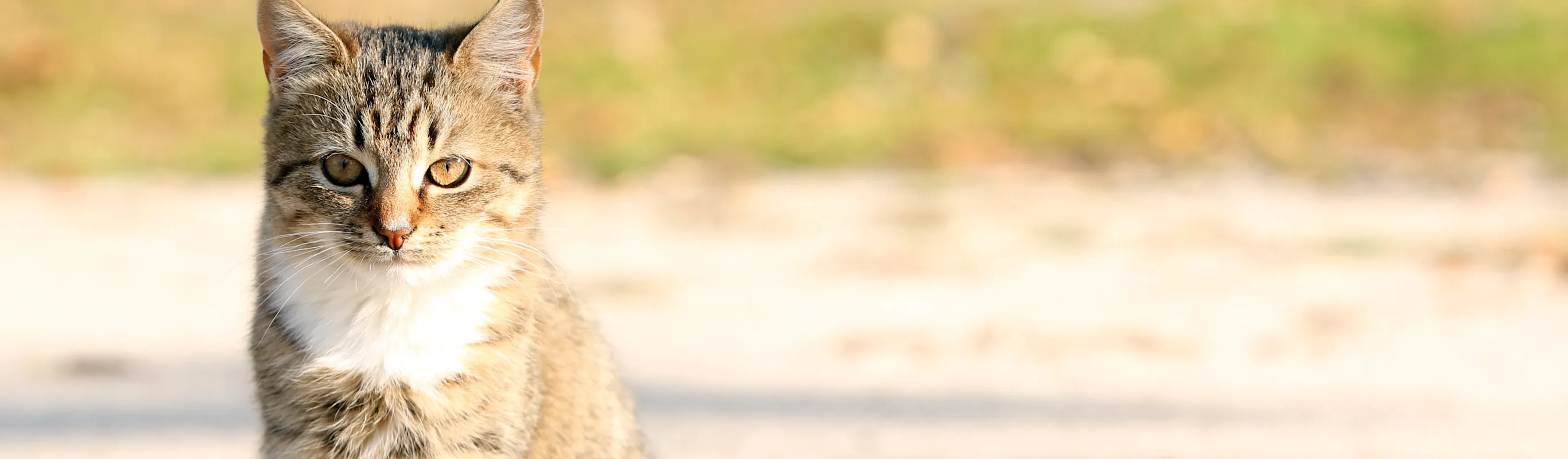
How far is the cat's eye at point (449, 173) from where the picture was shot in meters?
2.93

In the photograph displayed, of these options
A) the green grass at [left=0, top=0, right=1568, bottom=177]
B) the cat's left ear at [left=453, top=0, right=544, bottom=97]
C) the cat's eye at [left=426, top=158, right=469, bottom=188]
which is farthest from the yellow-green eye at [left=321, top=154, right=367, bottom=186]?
the green grass at [left=0, top=0, right=1568, bottom=177]

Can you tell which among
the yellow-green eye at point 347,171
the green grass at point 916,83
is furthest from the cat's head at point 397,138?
the green grass at point 916,83

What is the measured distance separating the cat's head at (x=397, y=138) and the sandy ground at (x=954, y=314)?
1.82ft

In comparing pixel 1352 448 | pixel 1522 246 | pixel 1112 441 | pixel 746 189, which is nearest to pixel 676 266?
pixel 746 189

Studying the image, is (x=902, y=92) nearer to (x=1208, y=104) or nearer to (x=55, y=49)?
(x=1208, y=104)

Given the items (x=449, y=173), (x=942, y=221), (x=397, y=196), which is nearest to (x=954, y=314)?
(x=942, y=221)

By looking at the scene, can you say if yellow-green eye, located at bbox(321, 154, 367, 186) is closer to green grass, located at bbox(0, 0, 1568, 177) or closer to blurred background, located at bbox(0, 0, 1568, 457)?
blurred background, located at bbox(0, 0, 1568, 457)

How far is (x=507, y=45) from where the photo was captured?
308 centimetres

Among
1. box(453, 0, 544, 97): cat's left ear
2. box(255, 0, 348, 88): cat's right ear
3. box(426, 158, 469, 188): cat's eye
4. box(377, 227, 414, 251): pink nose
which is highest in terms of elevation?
box(453, 0, 544, 97): cat's left ear

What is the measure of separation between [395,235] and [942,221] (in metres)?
4.39

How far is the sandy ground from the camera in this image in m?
4.37

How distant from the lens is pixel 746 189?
760cm

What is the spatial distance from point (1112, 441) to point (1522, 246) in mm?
2930

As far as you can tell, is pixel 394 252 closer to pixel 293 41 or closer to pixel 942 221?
pixel 293 41
